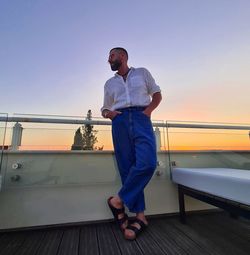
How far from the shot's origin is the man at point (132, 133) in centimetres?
136

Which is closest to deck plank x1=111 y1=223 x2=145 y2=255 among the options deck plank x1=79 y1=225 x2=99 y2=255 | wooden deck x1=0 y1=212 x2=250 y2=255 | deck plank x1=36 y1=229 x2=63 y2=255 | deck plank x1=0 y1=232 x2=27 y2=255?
wooden deck x1=0 y1=212 x2=250 y2=255

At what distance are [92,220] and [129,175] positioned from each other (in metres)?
0.65

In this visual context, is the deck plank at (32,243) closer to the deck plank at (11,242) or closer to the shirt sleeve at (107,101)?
the deck plank at (11,242)

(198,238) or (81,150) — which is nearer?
(198,238)

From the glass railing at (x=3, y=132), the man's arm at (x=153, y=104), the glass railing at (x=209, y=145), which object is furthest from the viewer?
the glass railing at (x=209, y=145)

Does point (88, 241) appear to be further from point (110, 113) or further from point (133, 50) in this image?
point (133, 50)

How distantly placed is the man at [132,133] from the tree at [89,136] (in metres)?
0.37

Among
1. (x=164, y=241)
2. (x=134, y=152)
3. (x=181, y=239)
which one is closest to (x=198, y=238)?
(x=181, y=239)

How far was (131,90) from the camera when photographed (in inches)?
58.6

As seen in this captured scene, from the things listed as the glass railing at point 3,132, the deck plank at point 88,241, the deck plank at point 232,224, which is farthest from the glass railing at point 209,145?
the glass railing at point 3,132

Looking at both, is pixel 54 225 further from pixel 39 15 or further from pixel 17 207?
pixel 39 15

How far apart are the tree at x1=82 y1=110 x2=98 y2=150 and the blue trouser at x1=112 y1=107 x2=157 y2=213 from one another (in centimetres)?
37

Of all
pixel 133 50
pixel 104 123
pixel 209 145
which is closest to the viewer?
pixel 104 123

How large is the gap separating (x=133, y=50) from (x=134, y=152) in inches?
73.9
